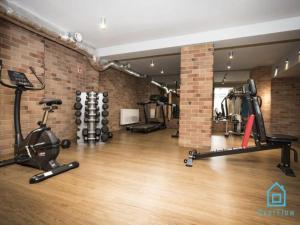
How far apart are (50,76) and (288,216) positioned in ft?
14.7

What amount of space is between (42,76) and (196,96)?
3444mm

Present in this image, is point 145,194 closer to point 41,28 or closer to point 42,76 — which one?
point 42,76

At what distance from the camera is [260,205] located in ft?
4.64

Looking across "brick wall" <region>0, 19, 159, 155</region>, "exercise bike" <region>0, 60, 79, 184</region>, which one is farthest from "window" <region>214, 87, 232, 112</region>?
"exercise bike" <region>0, 60, 79, 184</region>

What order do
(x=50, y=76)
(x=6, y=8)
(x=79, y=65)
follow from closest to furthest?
(x=6, y=8) < (x=50, y=76) < (x=79, y=65)

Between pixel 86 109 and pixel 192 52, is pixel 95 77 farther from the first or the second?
pixel 192 52

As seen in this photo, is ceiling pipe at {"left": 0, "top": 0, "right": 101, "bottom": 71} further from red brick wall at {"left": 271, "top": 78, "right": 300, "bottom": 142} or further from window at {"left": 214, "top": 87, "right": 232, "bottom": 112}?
window at {"left": 214, "top": 87, "right": 232, "bottom": 112}

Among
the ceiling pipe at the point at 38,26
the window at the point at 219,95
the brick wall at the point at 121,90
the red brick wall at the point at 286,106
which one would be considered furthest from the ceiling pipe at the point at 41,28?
the window at the point at 219,95

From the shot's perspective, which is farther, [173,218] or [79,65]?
[79,65]

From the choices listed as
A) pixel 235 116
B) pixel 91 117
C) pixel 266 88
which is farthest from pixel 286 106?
pixel 91 117

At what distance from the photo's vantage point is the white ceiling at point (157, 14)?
258cm

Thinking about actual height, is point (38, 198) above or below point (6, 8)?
below

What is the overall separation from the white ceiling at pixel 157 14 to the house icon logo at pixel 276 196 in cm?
275

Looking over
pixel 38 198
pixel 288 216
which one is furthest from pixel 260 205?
pixel 38 198
